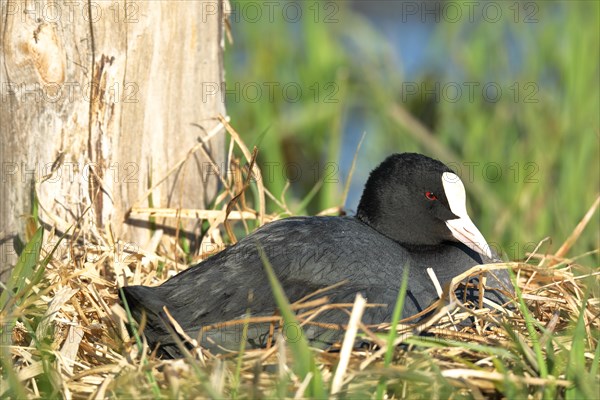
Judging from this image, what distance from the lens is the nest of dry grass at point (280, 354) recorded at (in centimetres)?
231

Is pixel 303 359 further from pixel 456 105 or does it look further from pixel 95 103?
pixel 456 105

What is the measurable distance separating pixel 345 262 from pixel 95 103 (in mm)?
1113

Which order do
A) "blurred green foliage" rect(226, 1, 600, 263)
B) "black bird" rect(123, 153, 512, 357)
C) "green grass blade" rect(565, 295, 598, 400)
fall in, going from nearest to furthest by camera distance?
"green grass blade" rect(565, 295, 598, 400), "black bird" rect(123, 153, 512, 357), "blurred green foliage" rect(226, 1, 600, 263)

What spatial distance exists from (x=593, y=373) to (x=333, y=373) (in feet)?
2.17

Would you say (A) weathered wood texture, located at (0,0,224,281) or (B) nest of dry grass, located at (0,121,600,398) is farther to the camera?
(A) weathered wood texture, located at (0,0,224,281)

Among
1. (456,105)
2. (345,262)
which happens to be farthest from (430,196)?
(456,105)

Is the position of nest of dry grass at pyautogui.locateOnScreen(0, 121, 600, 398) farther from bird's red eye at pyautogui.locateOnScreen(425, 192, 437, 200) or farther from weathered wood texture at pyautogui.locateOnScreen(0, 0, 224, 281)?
bird's red eye at pyautogui.locateOnScreen(425, 192, 437, 200)

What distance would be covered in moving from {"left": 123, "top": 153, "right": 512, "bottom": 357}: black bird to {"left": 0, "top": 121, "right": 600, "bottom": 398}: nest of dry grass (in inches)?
3.4

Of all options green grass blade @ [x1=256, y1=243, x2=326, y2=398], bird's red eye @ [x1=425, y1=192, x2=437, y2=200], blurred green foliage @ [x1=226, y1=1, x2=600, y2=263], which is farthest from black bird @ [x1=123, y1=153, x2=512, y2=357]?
blurred green foliage @ [x1=226, y1=1, x2=600, y2=263]

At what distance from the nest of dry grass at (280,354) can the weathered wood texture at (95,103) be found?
9.7 inches

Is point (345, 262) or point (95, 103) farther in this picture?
point (95, 103)

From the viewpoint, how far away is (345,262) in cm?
290

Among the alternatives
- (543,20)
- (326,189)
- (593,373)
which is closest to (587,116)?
(543,20)

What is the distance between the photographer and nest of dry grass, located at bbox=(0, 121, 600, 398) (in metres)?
2.31
